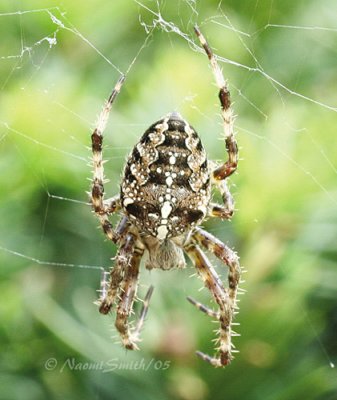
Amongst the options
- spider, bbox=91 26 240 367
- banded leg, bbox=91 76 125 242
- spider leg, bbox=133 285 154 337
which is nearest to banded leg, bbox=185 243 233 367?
spider, bbox=91 26 240 367

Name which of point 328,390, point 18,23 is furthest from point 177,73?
point 328,390

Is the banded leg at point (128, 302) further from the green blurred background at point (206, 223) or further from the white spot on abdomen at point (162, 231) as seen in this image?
the white spot on abdomen at point (162, 231)

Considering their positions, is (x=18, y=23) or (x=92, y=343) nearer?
(x=92, y=343)

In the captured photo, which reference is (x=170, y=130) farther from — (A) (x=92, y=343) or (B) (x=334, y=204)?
(A) (x=92, y=343)

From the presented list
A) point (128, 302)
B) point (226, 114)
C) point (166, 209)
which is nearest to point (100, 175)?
point (166, 209)

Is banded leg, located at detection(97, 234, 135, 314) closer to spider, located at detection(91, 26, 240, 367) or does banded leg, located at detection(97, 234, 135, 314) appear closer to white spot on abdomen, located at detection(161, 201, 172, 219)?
spider, located at detection(91, 26, 240, 367)
